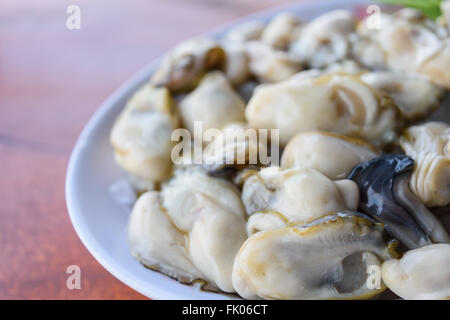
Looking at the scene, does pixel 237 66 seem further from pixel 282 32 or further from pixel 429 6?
pixel 429 6

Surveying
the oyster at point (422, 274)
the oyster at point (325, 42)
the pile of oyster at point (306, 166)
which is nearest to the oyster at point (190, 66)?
the pile of oyster at point (306, 166)

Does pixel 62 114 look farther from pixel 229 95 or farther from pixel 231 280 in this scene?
pixel 231 280

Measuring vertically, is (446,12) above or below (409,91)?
above

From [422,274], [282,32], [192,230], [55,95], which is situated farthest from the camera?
[55,95]

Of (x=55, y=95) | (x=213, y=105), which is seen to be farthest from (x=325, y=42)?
(x=55, y=95)

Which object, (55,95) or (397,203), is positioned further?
(55,95)

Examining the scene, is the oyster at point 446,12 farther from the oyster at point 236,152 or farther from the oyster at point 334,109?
the oyster at point 236,152

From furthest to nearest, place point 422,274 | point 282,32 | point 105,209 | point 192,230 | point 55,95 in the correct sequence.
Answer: point 55,95, point 282,32, point 105,209, point 192,230, point 422,274
